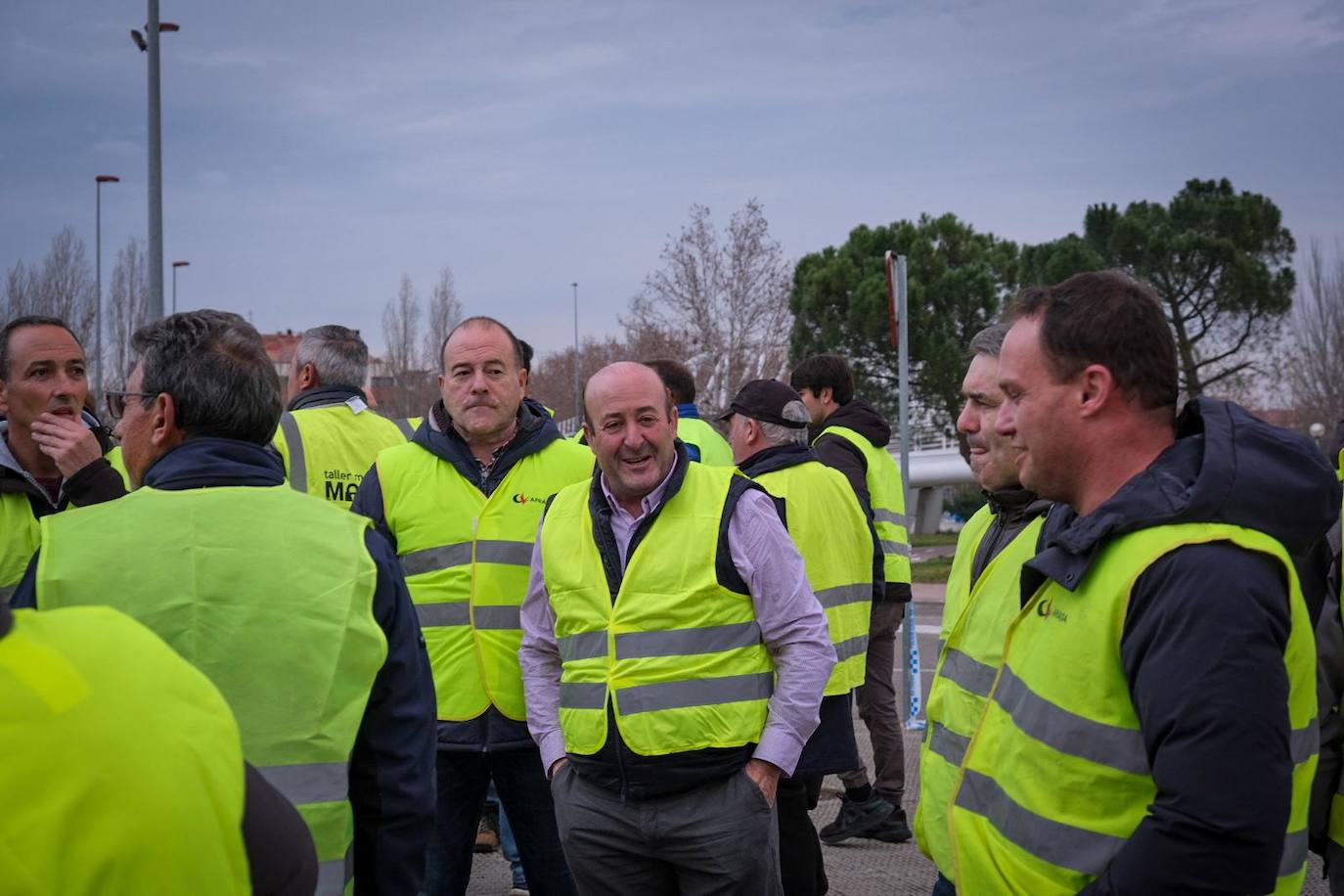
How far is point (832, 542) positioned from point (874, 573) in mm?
1090

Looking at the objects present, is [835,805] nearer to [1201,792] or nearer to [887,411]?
[1201,792]

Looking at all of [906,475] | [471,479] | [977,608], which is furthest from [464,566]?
[906,475]

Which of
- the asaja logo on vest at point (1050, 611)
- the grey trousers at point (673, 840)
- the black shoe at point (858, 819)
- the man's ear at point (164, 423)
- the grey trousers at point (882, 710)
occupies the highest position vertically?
the man's ear at point (164, 423)

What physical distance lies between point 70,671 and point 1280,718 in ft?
5.51

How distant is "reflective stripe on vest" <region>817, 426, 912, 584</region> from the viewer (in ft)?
22.5

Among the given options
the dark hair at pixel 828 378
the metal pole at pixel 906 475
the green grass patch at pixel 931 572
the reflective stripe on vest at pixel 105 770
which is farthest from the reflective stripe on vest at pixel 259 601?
the green grass patch at pixel 931 572

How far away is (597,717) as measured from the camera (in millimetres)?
3525

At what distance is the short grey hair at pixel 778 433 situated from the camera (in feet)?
17.8

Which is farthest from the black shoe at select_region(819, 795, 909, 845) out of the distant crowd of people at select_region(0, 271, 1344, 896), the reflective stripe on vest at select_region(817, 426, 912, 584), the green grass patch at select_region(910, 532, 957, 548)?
the green grass patch at select_region(910, 532, 957, 548)

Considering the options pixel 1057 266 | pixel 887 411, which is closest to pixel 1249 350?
pixel 1057 266

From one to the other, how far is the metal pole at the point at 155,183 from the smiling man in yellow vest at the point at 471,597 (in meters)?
8.73

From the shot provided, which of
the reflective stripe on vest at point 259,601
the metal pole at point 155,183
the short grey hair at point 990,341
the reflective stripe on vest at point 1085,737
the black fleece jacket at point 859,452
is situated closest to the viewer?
the reflective stripe on vest at point 1085,737

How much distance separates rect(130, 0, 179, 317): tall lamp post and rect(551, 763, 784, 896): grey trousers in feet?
32.6

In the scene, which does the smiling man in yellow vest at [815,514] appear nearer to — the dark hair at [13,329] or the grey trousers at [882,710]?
the grey trousers at [882,710]
